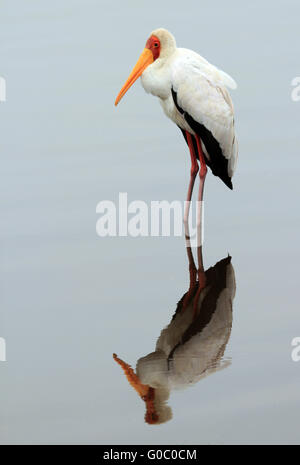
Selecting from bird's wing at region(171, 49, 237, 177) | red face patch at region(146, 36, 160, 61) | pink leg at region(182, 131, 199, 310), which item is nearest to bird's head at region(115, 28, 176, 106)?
red face patch at region(146, 36, 160, 61)

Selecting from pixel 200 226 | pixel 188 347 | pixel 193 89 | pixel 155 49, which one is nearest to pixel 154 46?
pixel 155 49

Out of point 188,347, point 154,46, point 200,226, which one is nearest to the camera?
point 188,347

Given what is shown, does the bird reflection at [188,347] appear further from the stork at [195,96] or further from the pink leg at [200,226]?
the stork at [195,96]

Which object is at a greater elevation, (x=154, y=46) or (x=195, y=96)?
(x=154, y=46)

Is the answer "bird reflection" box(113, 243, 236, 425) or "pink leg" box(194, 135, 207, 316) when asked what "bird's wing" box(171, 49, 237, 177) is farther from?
"bird reflection" box(113, 243, 236, 425)

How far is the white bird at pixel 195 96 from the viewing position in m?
9.08

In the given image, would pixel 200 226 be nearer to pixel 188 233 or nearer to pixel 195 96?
pixel 188 233

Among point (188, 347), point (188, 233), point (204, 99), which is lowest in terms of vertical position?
point (188, 347)

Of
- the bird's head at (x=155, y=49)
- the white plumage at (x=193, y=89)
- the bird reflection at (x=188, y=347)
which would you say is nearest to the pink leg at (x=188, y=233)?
the bird reflection at (x=188, y=347)

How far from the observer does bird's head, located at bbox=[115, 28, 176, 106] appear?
30.7 ft

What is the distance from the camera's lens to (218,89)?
30.1 ft

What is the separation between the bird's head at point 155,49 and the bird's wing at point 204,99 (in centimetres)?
12

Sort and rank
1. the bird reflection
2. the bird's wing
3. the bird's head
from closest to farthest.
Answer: the bird reflection → the bird's wing → the bird's head

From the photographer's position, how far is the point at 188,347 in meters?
6.42
